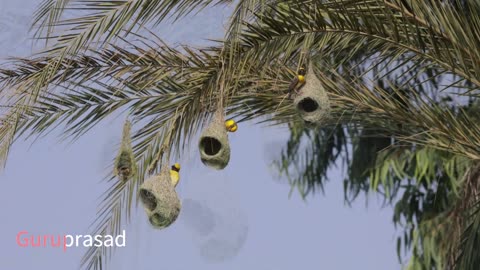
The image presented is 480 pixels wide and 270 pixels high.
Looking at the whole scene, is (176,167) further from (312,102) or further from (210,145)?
(312,102)

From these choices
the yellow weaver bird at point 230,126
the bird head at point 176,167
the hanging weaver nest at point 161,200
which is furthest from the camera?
the yellow weaver bird at point 230,126

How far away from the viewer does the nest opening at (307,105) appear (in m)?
6.34

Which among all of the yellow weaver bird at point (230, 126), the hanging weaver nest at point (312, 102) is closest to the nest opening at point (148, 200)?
the yellow weaver bird at point (230, 126)

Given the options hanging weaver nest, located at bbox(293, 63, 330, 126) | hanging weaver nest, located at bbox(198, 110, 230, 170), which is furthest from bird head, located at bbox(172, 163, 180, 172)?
hanging weaver nest, located at bbox(293, 63, 330, 126)

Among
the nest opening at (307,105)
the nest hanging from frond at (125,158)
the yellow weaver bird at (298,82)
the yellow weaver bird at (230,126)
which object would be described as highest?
the yellow weaver bird at (298,82)

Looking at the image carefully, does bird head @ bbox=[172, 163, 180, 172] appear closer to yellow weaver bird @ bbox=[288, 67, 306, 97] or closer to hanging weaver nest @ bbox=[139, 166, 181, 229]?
hanging weaver nest @ bbox=[139, 166, 181, 229]

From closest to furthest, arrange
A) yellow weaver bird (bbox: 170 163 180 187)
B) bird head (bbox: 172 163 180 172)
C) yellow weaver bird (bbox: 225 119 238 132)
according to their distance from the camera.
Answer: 1. yellow weaver bird (bbox: 170 163 180 187)
2. bird head (bbox: 172 163 180 172)
3. yellow weaver bird (bbox: 225 119 238 132)

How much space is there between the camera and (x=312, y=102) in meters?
6.36

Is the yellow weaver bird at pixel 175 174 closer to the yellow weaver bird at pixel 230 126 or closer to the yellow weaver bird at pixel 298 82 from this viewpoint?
the yellow weaver bird at pixel 230 126

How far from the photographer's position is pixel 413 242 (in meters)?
12.9

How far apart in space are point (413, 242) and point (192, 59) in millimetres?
6434

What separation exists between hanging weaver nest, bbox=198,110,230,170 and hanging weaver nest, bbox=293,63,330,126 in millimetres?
451

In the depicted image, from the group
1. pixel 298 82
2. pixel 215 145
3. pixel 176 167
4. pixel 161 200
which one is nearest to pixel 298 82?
pixel 298 82

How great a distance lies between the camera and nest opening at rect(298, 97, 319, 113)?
6344 millimetres
